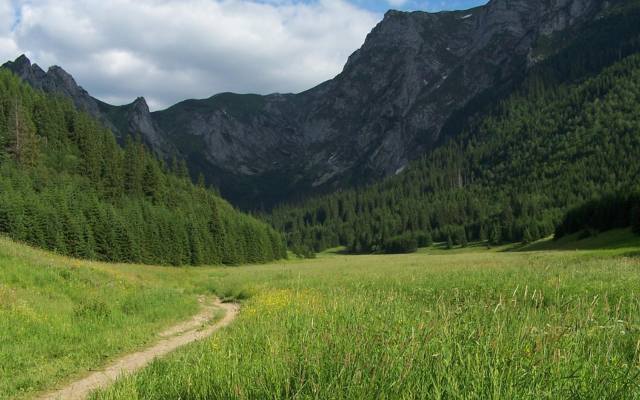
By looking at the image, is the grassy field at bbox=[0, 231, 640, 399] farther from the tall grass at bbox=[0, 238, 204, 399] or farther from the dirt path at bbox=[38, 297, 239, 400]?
the dirt path at bbox=[38, 297, 239, 400]

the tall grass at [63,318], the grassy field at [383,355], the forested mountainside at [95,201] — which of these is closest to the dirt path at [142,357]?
the tall grass at [63,318]

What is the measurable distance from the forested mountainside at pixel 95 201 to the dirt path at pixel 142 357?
A: 47.2 meters

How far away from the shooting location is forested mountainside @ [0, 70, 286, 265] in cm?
6094

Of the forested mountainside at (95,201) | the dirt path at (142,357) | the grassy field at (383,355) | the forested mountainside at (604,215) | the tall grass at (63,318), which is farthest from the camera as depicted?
the forested mountainside at (604,215)

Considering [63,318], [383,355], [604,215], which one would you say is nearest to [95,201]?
[63,318]

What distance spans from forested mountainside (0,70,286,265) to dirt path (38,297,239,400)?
47.2 m

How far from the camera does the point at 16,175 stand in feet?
225

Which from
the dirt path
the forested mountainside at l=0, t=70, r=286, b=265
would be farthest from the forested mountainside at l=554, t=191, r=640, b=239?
the forested mountainside at l=0, t=70, r=286, b=265

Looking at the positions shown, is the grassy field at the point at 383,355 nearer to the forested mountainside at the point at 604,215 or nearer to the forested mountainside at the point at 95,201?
the forested mountainside at the point at 95,201

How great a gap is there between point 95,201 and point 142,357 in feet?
214

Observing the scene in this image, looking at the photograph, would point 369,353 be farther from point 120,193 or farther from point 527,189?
point 527,189

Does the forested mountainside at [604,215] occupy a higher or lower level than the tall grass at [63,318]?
higher

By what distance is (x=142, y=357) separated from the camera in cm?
1292

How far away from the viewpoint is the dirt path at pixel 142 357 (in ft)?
31.3
